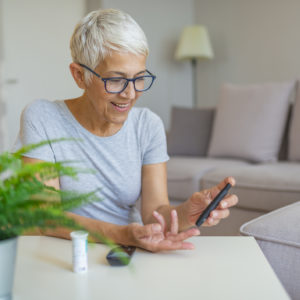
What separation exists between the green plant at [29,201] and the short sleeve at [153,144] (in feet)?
2.44

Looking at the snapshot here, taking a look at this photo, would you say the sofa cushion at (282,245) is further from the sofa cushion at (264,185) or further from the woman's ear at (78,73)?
the sofa cushion at (264,185)

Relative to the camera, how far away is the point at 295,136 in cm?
264

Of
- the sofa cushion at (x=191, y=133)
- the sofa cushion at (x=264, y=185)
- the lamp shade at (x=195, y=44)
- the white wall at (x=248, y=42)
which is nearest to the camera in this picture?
the sofa cushion at (x=264, y=185)

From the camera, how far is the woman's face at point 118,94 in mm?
1124

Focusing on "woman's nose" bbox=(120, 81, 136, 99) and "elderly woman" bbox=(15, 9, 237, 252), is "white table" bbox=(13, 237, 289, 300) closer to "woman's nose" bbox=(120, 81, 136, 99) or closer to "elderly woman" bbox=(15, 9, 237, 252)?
"elderly woman" bbox=(15, 9, 237, 252)

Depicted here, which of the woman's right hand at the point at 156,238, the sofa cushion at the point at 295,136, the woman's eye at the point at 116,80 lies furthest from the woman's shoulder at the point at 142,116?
the sofa cushion at the point at 295,136

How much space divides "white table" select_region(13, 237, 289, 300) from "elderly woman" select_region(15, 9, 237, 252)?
4.0 inches

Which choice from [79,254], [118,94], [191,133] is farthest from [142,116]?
[191,133]

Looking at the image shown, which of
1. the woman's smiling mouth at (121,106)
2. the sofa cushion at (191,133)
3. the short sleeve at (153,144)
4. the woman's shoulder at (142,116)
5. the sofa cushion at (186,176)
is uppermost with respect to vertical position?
the woman's smiling mouth at (121,106)

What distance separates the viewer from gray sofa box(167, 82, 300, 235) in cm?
217

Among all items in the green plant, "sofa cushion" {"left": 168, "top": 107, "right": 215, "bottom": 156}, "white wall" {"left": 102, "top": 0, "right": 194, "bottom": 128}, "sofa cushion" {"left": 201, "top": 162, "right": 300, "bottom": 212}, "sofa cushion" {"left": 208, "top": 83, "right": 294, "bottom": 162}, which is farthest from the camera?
"white wall" {"left": 102, "top": 0, "right": 194, "bottom": 128}

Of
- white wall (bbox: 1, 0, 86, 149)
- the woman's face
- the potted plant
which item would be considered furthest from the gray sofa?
the potted plant

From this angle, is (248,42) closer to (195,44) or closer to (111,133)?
(195,44)

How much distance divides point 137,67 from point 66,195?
63 cm
